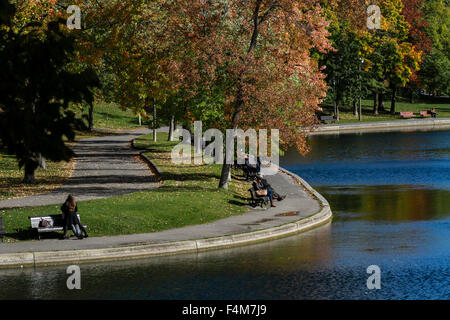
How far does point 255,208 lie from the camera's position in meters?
29.2

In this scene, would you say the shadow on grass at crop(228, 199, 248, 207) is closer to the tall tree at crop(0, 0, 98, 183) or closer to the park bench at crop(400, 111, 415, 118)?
the tall tree at crop(0, 0, 98, 183)

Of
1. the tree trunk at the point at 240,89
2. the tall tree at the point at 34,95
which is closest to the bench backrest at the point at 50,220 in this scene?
the tall tree at the point at 34,95

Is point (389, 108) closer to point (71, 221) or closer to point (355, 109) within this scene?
point (355, 109)

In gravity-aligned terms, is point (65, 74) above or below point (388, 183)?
above

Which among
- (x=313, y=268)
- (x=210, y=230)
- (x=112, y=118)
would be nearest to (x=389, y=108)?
(x=112, y=118)

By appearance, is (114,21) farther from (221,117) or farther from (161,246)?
(161,246)

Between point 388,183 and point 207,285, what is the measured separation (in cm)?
2242

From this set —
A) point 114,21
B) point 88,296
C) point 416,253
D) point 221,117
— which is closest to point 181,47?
point 221,117

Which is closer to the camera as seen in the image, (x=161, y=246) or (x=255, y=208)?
(x=161, y=246)

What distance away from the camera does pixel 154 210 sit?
26.5m

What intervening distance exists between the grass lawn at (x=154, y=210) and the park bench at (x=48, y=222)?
1.62ft

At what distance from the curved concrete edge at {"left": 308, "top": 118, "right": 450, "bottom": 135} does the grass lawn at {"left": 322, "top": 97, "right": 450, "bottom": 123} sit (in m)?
3.29

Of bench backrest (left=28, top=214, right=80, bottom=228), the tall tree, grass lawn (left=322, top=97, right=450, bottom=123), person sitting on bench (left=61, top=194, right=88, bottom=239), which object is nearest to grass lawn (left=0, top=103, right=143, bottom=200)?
bench backrest (left=28, top=214, right=80, bottom=228)

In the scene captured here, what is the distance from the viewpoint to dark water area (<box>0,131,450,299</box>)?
57.2 ft
